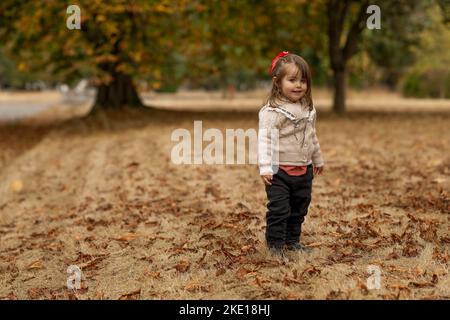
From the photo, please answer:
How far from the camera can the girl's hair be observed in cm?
464

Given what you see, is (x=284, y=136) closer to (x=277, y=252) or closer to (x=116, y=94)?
(x=277, y=252)

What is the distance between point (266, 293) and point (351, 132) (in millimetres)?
11434

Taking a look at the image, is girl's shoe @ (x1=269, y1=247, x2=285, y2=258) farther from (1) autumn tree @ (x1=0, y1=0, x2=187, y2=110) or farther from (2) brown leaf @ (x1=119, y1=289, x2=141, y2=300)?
(1) autumn tree @ (x1=0, y1=0, x2=187, y2=110)

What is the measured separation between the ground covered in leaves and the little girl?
419 millimetres

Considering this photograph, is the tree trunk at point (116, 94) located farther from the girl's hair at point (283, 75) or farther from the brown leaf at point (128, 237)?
the girl's hair at point (283, 75)

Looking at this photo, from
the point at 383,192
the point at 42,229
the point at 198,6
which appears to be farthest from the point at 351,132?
the point at 42,229

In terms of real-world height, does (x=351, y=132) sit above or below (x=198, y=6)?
below

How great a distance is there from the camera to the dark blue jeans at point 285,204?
482 cm

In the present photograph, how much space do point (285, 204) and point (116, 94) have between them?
19.0 m

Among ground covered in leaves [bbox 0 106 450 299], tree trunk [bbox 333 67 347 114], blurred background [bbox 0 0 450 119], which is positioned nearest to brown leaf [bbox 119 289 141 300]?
ground covered in leaves [bbox 0 106 450 299]

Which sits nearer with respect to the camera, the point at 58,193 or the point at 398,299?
the point at 398,299

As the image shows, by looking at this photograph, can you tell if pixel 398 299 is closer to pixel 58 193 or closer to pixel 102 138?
pixel 58 193

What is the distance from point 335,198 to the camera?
24.1 feet

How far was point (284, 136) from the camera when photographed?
479 cm
